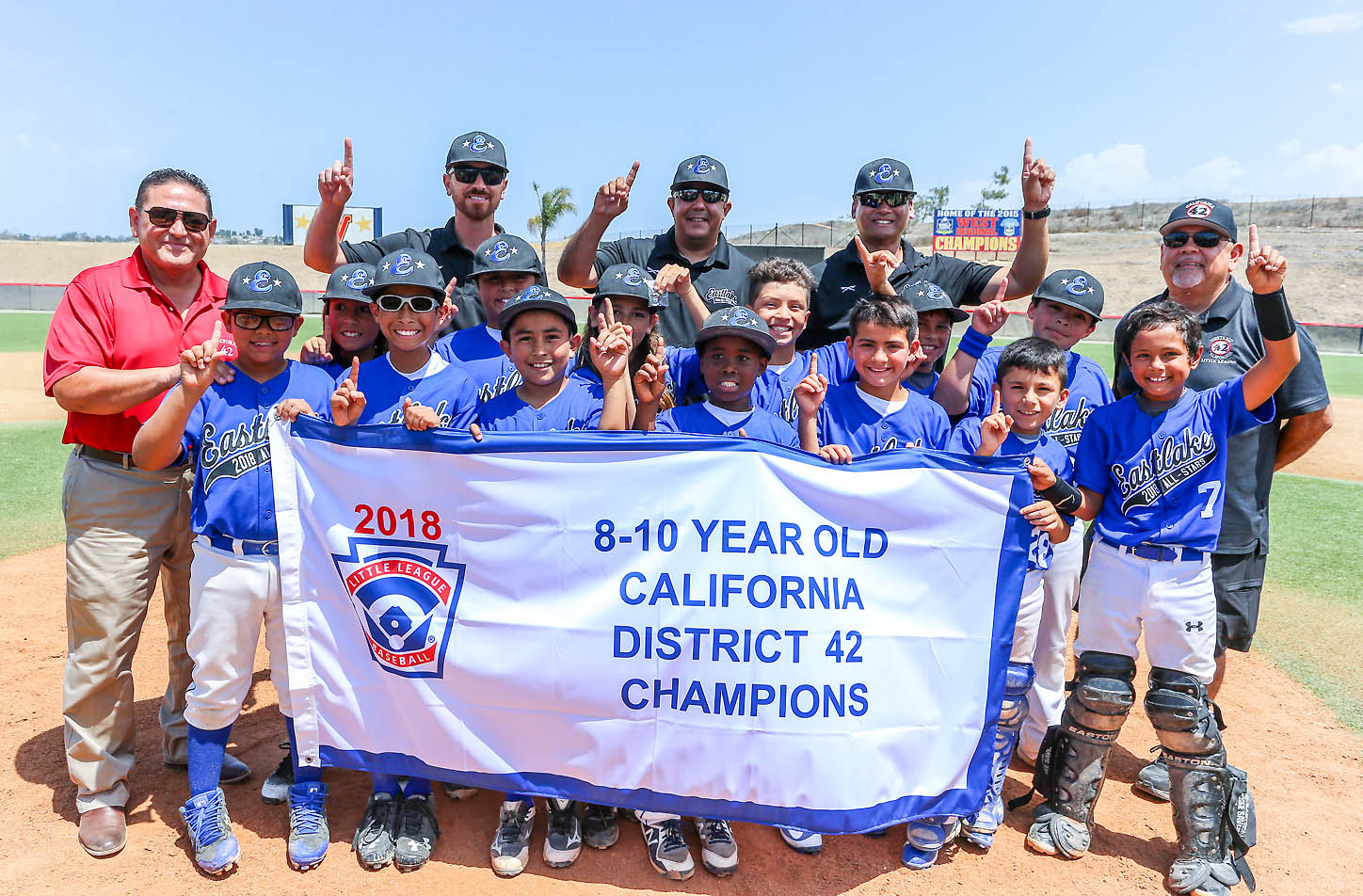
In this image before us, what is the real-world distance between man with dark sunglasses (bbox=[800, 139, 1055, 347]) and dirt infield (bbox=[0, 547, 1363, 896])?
285 centimetres

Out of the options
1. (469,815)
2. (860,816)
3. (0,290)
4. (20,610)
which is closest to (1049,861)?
(860,816)

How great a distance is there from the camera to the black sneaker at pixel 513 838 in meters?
3.90

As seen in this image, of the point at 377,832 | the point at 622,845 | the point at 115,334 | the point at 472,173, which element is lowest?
the point at 622,845

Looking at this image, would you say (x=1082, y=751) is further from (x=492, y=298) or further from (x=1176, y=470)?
(x=492, y=298)

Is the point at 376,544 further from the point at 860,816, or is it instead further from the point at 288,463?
the point at 860,816

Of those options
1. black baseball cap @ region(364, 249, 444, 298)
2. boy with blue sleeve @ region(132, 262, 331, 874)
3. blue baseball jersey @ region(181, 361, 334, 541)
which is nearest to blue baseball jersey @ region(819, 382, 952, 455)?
black baseball cap @ region(364, 249, 444, 298)

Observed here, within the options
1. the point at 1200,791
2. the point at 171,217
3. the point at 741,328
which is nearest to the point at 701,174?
the point at 741,328

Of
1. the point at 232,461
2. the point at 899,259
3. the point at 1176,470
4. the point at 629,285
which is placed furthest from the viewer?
the point at 899,259

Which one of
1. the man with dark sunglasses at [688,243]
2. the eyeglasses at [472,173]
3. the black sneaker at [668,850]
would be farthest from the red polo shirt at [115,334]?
the black sneaker at [668,850]

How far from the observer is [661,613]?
12.7ft

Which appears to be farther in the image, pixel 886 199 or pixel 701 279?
pixel 701 279

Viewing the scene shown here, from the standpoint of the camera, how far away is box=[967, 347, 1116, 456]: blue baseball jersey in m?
4.83

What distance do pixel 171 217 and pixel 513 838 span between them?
3.23 m

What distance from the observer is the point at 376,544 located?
159 inches
